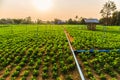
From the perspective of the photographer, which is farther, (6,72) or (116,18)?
(116,18)

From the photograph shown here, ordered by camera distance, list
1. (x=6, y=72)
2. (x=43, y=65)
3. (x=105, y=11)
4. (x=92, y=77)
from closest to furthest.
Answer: (x=92, y=77), (x=6, y=72), (x=43, y=65), (x=105, y=11)

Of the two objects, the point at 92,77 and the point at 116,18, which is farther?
the point at 116,18

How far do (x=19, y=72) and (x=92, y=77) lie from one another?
11.0ft

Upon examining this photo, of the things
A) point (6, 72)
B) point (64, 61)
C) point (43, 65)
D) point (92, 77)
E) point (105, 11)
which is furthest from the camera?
point (105, 11)

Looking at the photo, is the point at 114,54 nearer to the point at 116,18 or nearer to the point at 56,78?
the point at 56,78

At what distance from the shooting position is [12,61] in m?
11.2

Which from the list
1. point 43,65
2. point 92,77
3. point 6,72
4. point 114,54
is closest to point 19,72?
point 6,72

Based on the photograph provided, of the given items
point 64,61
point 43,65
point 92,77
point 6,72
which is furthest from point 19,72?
point 92,77

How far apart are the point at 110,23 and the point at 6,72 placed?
3366 inches

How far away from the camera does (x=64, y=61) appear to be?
10797mm

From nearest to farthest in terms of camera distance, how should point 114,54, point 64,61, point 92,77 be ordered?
point 92,77, point 64,61, point 114,54

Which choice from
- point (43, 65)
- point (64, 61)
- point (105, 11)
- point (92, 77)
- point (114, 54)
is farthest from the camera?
point (105, 11)

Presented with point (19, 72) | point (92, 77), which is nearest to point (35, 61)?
point (19, 72)

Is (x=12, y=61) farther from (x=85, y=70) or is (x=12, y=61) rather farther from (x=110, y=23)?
(x=110, y=23)
